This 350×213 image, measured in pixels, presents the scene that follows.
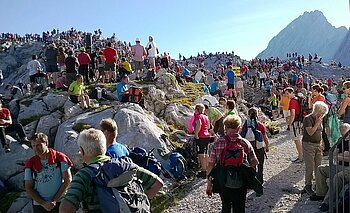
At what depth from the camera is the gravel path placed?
841cm

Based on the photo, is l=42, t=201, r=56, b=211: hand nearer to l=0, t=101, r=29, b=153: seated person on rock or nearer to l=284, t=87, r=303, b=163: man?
l=0, t=101, r=29, b=153: seated person on rock

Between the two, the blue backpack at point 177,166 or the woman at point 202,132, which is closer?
the woman at point 202,132

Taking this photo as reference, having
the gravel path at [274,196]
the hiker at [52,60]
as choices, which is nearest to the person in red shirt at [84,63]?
the hiker at [52,60]

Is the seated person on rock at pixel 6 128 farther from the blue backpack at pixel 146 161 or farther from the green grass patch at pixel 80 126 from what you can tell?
the blue backpack at pixel 146 161

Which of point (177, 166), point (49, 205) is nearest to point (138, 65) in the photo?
point (177, 166)

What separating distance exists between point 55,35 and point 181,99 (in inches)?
1593

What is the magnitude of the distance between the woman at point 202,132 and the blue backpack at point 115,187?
6977 mm

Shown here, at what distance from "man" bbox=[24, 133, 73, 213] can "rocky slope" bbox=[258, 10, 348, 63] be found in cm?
10885

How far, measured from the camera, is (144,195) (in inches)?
158

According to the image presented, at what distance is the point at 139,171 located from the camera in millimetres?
4230

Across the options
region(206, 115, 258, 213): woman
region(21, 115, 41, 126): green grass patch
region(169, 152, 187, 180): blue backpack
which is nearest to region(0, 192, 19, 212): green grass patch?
region(21, 115, 41, 126): green grass patch

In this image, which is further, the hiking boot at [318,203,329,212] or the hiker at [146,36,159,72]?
the hiker at [146,36,159,72]

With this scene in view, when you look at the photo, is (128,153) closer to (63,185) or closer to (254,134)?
(63,185)

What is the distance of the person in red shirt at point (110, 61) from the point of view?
59.1 feet
